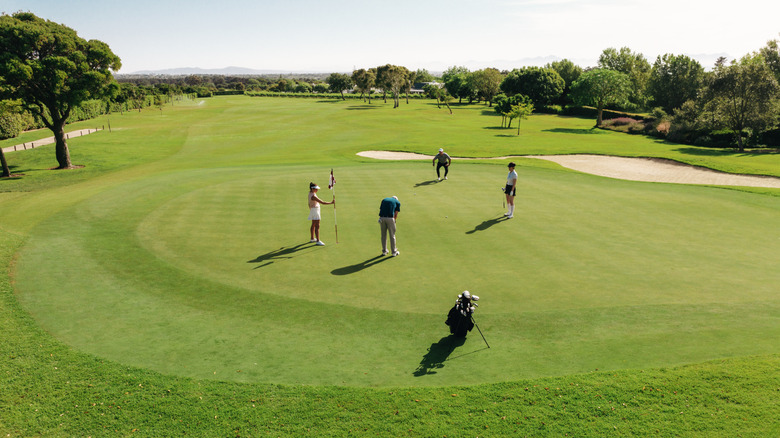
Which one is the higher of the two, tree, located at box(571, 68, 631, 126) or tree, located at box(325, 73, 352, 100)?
tree, located at box(325, 73, 352, 100)

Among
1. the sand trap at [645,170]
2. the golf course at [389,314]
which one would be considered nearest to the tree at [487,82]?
the sand trap at [645,170]

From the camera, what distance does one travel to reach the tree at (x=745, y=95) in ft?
160

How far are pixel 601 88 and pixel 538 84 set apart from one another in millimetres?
30557

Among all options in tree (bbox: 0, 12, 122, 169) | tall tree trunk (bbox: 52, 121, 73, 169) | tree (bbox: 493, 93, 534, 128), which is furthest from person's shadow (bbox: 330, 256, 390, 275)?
tree (bbox: 493, 93, 534, 128)

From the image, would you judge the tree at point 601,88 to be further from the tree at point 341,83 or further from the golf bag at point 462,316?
the tree at point 341,83

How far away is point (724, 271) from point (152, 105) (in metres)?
147

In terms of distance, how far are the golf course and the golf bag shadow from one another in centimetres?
31

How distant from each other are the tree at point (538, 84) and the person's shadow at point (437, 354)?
117 metres

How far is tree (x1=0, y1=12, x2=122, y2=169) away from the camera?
33.2 meters

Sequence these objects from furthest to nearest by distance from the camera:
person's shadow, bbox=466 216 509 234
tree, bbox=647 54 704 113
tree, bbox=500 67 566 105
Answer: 1. tree, bbox=500 67 566 105
2. tree, bbox=647 54 704 113
3. person's shadow, bbox=466 216 509 234

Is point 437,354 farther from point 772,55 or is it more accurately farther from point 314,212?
point 772,55

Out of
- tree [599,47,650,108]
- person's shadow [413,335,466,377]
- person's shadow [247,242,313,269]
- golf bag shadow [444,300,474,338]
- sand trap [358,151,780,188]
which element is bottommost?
person's shadow [413,335,466,377]

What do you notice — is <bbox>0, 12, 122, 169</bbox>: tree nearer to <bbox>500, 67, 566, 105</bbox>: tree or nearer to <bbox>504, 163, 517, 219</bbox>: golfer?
<bbox>504, 163, 517, 219</bbox>: golfer

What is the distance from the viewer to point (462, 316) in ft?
34.7
